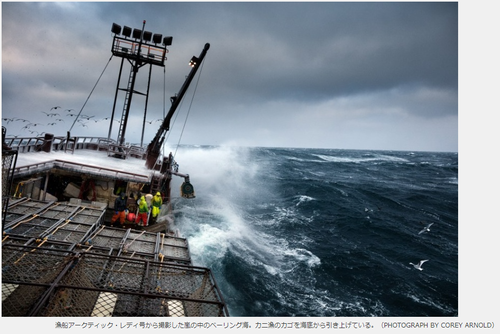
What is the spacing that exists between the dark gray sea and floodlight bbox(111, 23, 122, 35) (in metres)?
20.6

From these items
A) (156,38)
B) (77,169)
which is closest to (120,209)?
(77,169)

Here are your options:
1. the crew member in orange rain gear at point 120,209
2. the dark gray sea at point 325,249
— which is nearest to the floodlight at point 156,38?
the dark gray sea at point 325,249

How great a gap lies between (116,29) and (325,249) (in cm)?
3089

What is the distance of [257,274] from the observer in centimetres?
1576

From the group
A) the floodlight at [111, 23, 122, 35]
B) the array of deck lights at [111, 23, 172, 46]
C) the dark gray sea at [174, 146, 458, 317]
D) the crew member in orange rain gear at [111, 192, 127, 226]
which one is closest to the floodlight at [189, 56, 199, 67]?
the array of deck lights at [111, 23, 172, 46]

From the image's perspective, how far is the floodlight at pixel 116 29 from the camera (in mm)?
23734

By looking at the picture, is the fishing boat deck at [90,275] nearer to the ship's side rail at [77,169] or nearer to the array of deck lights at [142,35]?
the ship's side rail at [77,169]

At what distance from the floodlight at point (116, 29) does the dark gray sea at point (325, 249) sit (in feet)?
67.5

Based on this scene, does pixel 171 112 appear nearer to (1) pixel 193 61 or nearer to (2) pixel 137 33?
(1) pixel 193 61

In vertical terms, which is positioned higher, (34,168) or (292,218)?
(34,168)

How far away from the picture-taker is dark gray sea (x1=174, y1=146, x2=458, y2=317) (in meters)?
13.9

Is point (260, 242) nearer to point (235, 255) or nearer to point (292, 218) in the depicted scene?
point (235, 255)

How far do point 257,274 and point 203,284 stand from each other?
A: 10.1 m
